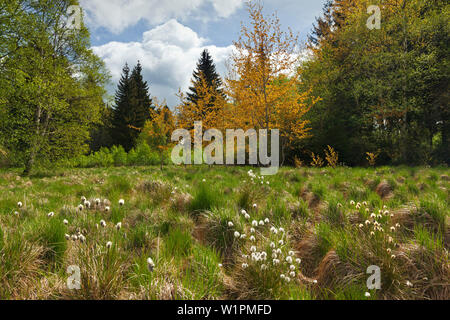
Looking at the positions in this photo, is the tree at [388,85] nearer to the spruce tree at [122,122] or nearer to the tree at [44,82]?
the tree at [44,82]

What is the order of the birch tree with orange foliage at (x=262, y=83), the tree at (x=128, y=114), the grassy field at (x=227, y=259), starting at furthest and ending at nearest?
the tree at (x=128, y=114), the birch tree with orange foliage at (x=262, y=83), the grassy field at (x=227, y=259)

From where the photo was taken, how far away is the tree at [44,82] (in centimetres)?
994

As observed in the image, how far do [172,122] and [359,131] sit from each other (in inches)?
502

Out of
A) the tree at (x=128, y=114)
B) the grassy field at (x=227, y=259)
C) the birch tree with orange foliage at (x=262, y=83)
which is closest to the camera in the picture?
the grassy field at (x=227, y=259)

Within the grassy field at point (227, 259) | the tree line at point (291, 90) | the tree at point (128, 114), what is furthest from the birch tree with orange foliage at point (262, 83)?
the tree at point (128, 114)

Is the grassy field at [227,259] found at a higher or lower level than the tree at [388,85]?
lower

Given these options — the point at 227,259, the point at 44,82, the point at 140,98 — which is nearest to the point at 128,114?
the point at 140,98

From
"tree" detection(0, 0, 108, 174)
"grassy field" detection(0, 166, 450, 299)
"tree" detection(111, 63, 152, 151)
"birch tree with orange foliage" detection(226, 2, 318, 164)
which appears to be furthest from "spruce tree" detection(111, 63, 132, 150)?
"grassy field" detection(0, 166, 450, 299)

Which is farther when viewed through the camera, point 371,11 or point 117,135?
point 117,135

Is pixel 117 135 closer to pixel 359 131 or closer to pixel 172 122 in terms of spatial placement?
pixel 172 122

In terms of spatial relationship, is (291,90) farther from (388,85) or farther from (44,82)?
(44,82)
